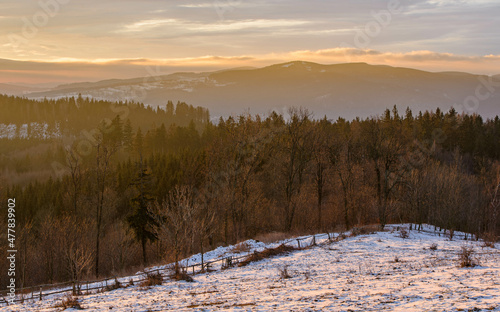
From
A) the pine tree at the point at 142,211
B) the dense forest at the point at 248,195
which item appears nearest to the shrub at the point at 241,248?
the dense forest at the point at 248,195

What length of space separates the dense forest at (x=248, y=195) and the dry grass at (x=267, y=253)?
4005 mm

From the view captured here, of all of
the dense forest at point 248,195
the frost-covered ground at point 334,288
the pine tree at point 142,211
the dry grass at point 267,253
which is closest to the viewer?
the frost-covered ground at point 334,288

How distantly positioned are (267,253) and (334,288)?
13.1 meters

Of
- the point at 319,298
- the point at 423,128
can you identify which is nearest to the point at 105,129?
the point at 423,128

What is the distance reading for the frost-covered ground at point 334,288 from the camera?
14367mm

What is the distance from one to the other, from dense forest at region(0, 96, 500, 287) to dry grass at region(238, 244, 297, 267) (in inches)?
158

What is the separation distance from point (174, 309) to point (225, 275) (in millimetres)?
8667

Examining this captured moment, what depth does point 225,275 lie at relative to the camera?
24.9 meters

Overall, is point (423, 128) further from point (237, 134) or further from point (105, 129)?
point (105, 129)

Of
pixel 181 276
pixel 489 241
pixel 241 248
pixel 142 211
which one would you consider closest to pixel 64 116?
pixel 142 211

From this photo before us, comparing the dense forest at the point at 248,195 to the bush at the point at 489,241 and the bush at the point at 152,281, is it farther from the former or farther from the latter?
the bush at the point at 152,281

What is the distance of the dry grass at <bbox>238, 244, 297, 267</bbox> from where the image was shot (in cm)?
2897

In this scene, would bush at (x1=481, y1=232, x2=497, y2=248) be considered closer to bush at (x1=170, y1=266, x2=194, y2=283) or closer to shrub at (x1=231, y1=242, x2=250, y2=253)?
shrub at (x1=231, y1=242, x2=250, y2=253)

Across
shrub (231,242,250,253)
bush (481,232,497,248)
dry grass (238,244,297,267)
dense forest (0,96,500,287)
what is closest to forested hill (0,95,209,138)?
dense forest (0,96,500,287)
